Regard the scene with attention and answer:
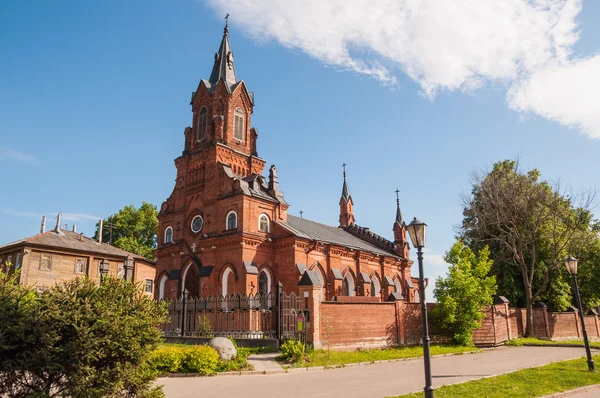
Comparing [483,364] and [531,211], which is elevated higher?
[531,211]

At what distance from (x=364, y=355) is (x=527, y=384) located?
716 cm

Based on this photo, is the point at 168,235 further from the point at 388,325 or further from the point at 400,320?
the point at 400,320

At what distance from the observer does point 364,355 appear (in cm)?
1747

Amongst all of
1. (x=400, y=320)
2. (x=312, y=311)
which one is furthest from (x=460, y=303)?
(x=312, y=311)

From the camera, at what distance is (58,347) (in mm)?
6793

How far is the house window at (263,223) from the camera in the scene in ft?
93.9

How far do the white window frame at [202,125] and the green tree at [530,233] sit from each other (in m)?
20.8

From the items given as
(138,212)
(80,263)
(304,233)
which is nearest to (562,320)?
(304,233)

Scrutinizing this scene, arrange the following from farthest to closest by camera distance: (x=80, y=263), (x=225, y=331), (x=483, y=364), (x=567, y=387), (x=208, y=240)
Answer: (x=80, y=263), (x=208, y=240), (x=225, y=331), (x=483, y=364), (x=567, y=387)

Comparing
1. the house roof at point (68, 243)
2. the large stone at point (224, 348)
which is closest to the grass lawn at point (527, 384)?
the large stone at point (224, 348)

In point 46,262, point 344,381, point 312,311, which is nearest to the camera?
point 344,381

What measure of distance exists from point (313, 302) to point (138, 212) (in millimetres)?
43918

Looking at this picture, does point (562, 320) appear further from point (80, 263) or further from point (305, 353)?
point (80, 263)

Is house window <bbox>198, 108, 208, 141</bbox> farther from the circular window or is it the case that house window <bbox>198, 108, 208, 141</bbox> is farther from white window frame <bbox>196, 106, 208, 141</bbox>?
the circular window
